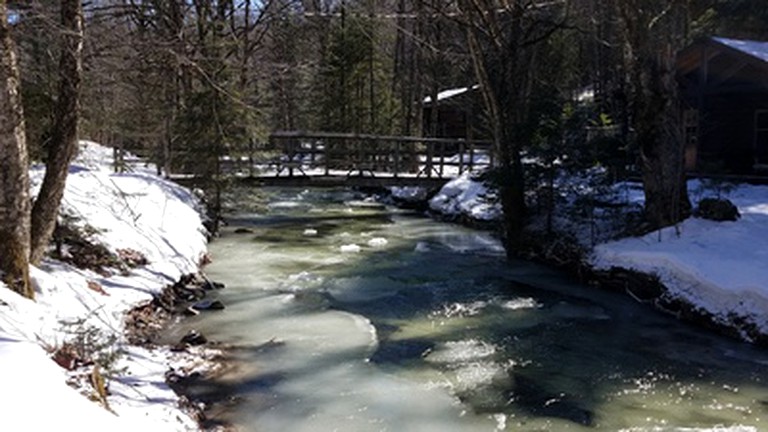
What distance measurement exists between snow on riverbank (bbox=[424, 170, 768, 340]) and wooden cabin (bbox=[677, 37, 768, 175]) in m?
4.11

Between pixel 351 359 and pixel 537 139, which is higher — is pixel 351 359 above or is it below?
below

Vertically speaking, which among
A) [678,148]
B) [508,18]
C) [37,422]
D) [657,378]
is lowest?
[657,378]

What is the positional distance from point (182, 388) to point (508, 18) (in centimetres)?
1308

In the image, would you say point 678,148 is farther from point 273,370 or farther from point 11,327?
point 11,327

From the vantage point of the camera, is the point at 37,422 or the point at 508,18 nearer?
the point at 37,422

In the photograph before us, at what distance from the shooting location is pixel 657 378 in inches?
306

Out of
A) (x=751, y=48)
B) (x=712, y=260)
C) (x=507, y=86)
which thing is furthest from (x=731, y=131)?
(x=712, y=260)

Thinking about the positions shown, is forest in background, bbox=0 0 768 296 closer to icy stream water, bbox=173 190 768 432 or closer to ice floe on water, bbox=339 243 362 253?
icy stream water, bbox=173 190 768 432

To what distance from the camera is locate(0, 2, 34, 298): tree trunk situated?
6.34 m

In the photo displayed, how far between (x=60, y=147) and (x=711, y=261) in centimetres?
960

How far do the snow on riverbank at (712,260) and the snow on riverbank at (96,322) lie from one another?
7.50 m

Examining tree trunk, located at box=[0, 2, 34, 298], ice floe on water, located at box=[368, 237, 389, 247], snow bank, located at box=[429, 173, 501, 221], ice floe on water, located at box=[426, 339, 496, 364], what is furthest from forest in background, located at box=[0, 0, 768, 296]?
ice floe on water, located at box=[426, 339, 496, 364]

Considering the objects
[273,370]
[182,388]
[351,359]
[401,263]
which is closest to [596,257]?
[401,263]

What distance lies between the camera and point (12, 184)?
6.59 m
